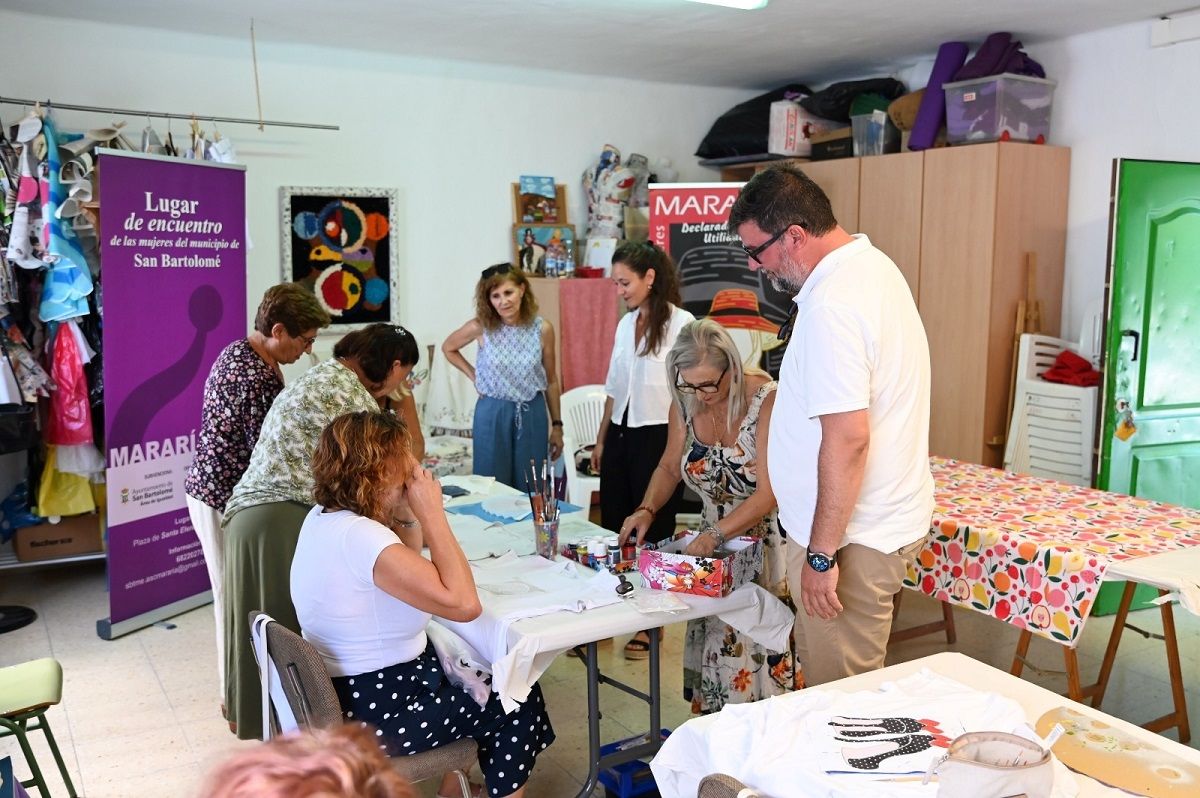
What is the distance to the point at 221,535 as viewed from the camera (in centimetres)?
341

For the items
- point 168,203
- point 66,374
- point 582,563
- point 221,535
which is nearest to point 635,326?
point 582,563

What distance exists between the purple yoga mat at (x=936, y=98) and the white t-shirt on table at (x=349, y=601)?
13.4 ft

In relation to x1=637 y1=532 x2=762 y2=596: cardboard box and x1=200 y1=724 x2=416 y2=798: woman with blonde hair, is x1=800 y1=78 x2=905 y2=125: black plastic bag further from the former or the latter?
x1=200 y1=724 x2=416 y2=798: woman with blonde hair

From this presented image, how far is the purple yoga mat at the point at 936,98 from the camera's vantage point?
5238 millimetres

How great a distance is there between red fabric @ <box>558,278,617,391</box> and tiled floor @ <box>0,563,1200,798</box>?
2.14 meters

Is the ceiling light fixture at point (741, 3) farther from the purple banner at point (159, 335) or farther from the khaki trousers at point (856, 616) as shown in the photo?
the khaki trousers at point (856, 616)

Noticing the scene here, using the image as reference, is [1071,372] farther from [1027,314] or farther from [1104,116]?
[1104,116]

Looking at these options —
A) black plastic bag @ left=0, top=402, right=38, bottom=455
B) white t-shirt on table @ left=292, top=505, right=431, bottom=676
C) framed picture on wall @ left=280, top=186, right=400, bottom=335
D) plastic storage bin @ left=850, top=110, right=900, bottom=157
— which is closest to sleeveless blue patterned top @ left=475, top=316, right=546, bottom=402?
framed picture on wall @ left=280, top=186, right=400, bottom=335

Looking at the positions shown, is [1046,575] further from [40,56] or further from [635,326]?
[40,56]

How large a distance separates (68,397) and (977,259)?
4165mm

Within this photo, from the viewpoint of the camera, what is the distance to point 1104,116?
16.3ft

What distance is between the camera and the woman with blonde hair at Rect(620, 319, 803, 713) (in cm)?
274

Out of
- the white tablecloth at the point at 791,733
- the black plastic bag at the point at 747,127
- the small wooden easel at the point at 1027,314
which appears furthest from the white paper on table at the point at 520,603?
the black plastic bag at the point at 747,127

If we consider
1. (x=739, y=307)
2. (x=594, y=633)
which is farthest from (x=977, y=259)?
(x=594, y=633)
